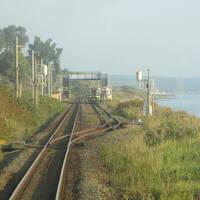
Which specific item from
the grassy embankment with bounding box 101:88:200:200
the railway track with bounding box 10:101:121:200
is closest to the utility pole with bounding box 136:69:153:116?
the grassy embankment with bounding box 101:88:200:200

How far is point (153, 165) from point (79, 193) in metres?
3.45

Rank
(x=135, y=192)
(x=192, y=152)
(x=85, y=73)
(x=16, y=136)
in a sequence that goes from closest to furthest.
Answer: (x=135, y=192) < (x=192, y=152) < (x=16, y=136) < (x=85, y=73)

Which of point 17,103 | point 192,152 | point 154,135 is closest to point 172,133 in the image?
point 154,135

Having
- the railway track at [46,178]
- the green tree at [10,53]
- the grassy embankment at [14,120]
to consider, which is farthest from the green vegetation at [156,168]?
the green tree at [10,53]

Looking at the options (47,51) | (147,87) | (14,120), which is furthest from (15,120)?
(47,51)

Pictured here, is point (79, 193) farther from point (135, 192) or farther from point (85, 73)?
point (85, 73)

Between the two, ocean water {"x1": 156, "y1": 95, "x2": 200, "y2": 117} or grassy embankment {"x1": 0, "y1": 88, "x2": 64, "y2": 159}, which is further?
ocean water {"x1": 156, "y1": 95, "x2": 200, "y2": 117}

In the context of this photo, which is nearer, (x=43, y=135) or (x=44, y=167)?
(x=44, y=167)

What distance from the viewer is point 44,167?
15.8 m

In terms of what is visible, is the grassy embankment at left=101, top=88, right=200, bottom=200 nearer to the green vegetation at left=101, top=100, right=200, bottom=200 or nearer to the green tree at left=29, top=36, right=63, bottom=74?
the green vegetation at left=101, top=100, right=200, bottom=200

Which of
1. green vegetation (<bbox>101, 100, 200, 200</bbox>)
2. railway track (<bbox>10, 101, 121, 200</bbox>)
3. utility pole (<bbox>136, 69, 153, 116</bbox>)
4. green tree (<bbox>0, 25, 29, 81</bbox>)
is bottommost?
railway track (<bbox>10, 101, 121, 200</bbox>)

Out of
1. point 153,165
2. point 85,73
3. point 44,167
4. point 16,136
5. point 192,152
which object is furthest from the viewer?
point 85,73

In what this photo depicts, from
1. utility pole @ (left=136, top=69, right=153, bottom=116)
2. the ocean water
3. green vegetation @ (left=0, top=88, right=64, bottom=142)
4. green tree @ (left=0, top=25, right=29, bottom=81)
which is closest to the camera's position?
green vegetation @ (left=0, top=88, right=64, bottom=142)

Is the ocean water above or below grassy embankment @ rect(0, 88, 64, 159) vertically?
below
